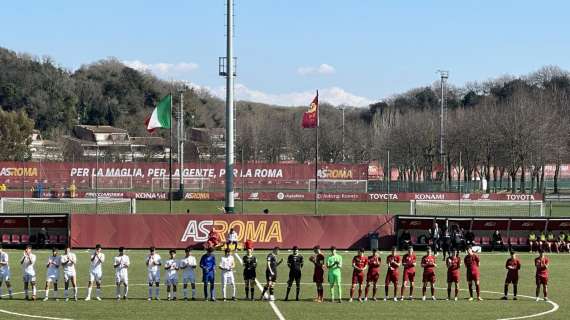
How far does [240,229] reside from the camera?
167ft

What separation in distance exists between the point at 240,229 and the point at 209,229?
1.69m

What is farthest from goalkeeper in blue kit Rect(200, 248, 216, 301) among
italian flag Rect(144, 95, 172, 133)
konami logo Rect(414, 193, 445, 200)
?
konami logo Rect(414, 193, 445, 200)

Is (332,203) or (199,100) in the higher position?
(199,100)

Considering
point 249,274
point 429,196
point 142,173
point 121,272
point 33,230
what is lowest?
point 249,274

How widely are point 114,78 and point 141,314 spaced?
171 m

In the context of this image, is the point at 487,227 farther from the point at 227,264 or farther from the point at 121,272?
the point at 121,272

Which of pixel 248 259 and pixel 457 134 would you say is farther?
pixel 457 134

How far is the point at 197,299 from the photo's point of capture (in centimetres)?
3194

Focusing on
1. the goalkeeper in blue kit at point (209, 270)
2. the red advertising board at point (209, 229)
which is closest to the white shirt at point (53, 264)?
the goalkeeper in blue kit at point (209, 270)

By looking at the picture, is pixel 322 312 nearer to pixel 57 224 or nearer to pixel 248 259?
pixel 248 259

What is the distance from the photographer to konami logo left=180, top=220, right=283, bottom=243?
50656 mm

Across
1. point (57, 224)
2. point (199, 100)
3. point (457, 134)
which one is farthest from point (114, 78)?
point (57, 224)

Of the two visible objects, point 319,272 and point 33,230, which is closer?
point 319,272

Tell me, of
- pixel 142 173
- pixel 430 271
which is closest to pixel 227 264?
pixel 430 271
